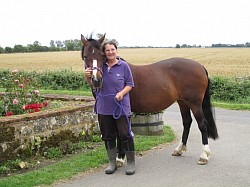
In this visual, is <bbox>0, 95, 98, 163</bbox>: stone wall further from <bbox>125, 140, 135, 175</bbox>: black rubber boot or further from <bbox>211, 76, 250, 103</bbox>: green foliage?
<bbox>211, 76, 250, 103</bbox>: green foliage

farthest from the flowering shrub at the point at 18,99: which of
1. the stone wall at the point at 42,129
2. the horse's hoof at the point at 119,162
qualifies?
the horse's hoof at the point at 119,162

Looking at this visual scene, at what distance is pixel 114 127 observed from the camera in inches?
229

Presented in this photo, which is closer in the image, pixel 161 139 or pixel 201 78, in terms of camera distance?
pixel 201 78

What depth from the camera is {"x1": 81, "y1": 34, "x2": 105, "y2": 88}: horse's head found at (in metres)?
5.05

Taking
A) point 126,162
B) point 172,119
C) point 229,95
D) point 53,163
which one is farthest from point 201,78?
point 229,95

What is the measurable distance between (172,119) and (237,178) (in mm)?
5803

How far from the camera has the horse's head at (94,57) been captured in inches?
199

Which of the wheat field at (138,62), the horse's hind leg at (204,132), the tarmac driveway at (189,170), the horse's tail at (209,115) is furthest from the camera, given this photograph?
the wheat field at (138,62)

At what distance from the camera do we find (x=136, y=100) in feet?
20.2

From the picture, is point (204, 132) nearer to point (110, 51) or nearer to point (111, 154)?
point (111, 154)

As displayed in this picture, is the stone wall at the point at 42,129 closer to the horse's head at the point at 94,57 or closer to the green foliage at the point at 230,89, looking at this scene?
the horse's head at the point at 94,57

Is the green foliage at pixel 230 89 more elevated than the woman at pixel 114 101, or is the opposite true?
the woman at pixel 114 101

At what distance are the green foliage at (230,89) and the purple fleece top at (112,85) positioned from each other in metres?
10.9

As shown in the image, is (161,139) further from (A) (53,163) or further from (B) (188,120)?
(A) (53,163)
